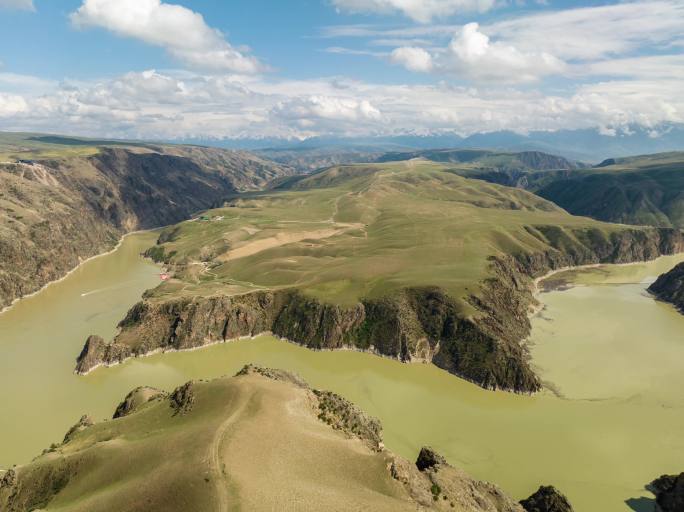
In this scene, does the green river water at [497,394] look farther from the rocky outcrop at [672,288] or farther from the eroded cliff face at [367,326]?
the rocky outcrop at [672,288]

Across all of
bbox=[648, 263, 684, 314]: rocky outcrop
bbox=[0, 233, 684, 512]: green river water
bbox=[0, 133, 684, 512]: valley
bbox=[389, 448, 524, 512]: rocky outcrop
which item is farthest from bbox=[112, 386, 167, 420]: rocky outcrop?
bbox=[648, 263, 684, 314]: rocky outcrop

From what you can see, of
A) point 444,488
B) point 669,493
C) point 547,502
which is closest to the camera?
point 444,488

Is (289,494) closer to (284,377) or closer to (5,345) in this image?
(284,377)

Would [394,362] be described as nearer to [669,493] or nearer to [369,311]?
[369,311]

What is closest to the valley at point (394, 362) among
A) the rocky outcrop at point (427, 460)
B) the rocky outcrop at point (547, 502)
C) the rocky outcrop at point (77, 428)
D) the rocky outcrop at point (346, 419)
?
the rocky outcrop at point (77, 428)

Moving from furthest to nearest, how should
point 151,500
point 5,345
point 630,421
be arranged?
point 5,345 → point 630,421 → point 151,500

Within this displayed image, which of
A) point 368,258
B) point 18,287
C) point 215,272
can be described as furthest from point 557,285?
point 18,287

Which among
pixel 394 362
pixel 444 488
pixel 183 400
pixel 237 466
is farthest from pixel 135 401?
pixel 394 362
